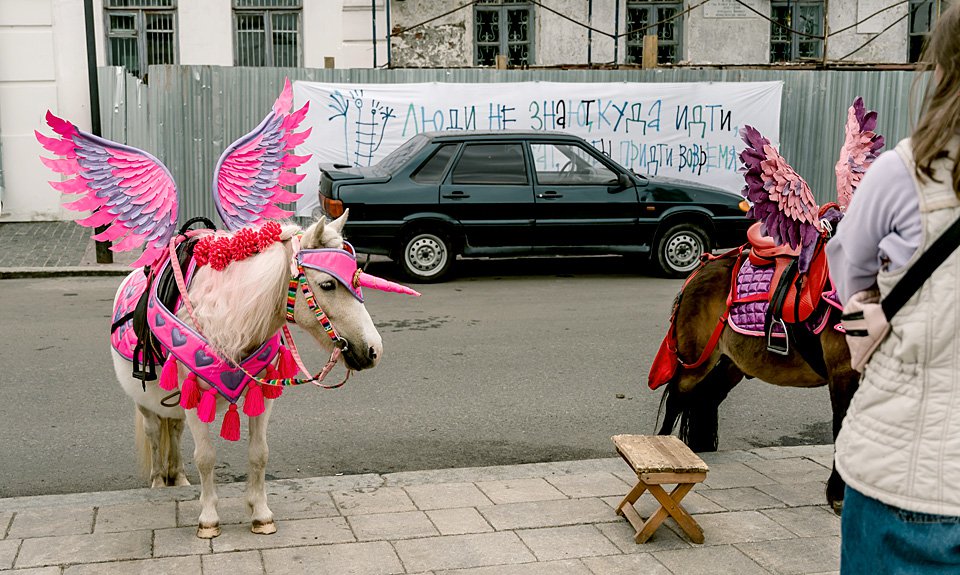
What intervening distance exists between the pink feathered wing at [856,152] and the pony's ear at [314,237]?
7.57 feet

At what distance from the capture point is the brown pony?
4832 millimetres

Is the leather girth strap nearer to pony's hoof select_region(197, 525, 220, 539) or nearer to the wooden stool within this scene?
pony's hoof select_region(197, 525, 220, 539)

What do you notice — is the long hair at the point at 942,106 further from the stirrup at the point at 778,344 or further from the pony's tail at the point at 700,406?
the pony's tail at the point at 700,406

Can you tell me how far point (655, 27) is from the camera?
59.5ft

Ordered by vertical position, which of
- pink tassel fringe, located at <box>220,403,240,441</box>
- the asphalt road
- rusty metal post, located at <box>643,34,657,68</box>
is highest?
rusty metal post, located at <box>643,34,657,68</box>

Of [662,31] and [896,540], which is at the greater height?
[662,31]

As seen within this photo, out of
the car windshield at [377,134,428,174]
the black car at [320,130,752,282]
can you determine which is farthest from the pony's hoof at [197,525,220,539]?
the car windshield at [377,134,428,174]

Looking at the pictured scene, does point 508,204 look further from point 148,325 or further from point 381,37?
point 148,325

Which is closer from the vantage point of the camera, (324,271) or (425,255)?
(324,271)

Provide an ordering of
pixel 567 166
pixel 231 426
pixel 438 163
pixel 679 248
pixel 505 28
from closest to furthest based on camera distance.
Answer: pixel 231 426 → pixel 438 163 → pixel 567 166 → pixel 679 248 → pixel 505 28

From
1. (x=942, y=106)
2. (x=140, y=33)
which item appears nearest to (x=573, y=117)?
(x=140, y=33)

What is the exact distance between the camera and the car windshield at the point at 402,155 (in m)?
12.4

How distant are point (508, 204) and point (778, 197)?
7.73m

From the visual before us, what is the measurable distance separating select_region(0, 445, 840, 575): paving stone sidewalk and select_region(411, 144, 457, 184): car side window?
729 cm
